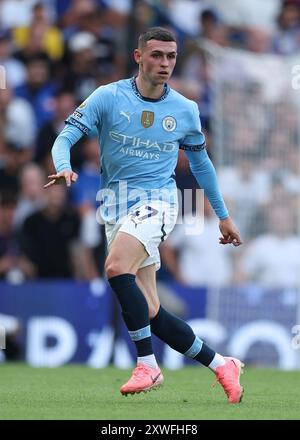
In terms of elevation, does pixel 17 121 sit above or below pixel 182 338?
above

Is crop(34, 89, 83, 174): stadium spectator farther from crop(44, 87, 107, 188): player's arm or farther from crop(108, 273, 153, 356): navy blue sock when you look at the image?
crop(108, 273, 153, 356): navy blue sock

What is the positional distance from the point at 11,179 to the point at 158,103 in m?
6.27

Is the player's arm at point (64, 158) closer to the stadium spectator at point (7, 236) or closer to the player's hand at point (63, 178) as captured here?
the player's hand at point (63, 178)

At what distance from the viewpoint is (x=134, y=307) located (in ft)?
23.9

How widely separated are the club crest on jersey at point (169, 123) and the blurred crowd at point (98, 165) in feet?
17.5

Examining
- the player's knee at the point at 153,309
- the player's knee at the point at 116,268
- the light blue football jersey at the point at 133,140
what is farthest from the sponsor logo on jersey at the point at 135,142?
the player's knee at the point at 153,309

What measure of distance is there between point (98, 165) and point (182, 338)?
6.36m

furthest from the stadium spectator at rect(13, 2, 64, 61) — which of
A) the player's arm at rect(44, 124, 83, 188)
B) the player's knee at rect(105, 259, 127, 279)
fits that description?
the player's knee at rect(105, 259, 127, 279)

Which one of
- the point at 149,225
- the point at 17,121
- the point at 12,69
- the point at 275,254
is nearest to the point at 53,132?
the point at 17,121

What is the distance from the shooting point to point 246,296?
13.0 metres

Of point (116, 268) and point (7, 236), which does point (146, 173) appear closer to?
point (116, 268)

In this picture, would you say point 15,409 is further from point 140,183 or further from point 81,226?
point 81,226

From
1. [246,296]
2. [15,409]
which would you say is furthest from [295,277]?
[15,409]
